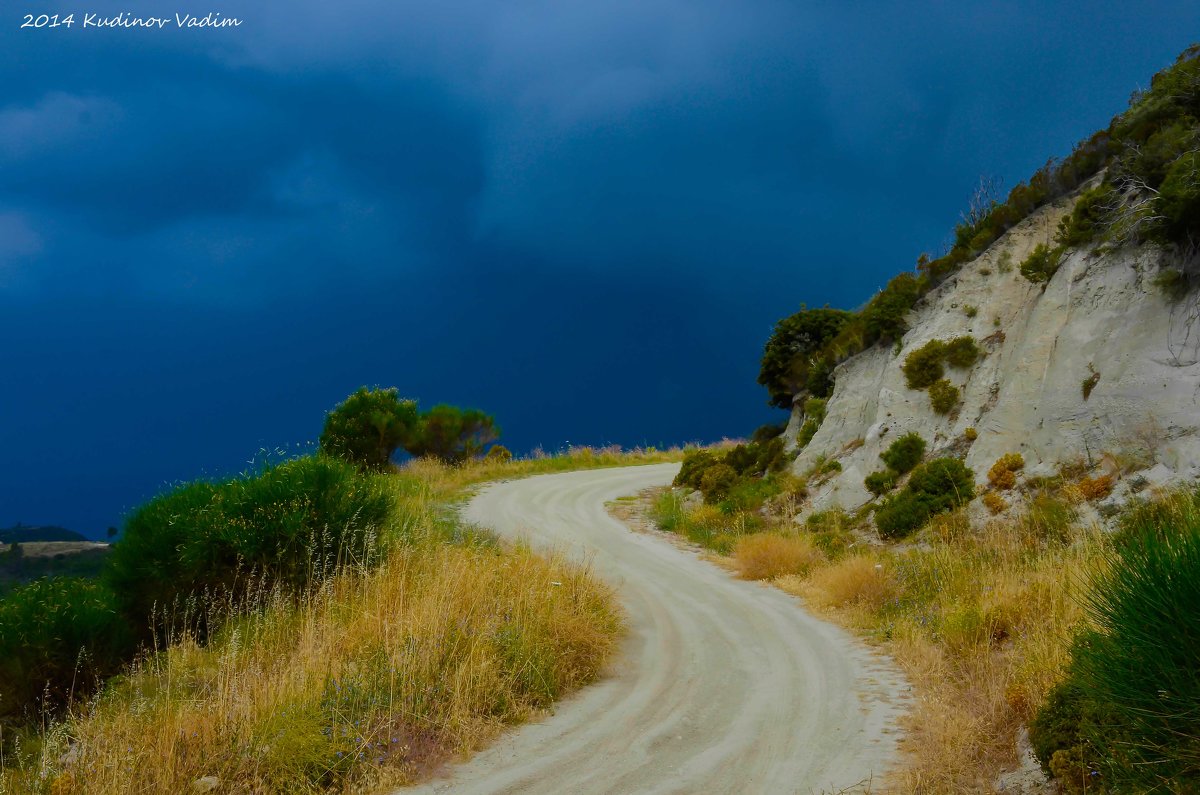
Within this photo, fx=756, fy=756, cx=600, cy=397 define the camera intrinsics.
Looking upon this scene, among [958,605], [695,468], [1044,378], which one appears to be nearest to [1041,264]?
[1044,378]

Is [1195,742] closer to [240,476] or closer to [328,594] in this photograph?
[328,594]

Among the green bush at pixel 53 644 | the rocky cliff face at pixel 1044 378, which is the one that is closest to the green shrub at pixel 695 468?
the rocky cliff face at pixel 1044 378

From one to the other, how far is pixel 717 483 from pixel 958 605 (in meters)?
12.9

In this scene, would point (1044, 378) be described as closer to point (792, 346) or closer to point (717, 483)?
point (717, 483)

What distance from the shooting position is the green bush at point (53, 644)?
10.2 metres

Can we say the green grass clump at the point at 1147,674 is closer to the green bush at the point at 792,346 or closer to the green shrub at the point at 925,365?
the green shrub at the point at 925,365

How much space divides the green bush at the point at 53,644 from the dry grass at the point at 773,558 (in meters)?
10.9

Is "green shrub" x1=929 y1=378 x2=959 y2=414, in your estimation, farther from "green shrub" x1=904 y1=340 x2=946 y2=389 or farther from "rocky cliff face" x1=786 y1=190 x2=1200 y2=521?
"green shrub" x1=904 y1=340 x2=946 y2=389

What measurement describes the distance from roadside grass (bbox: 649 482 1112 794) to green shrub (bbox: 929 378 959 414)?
3.36 metres

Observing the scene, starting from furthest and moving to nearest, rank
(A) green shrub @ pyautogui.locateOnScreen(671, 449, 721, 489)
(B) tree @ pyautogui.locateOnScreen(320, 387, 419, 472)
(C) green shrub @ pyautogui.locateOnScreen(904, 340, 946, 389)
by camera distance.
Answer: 1. (B) tree @ pyautogui.locateOnScreen(320, 387, 419, 472)
2. (A) green shrub @ pyautogui.locateOnScreen(671, 449, 721, 489)
3. (C) green shrub @ pyautogui.locateOnScreen(904, 340, 946, 389)

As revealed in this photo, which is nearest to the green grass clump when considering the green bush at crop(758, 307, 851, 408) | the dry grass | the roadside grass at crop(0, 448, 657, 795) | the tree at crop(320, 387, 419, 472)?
the roadside grass at crop(0, 448, 657, 795)

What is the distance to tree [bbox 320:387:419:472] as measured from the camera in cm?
3109

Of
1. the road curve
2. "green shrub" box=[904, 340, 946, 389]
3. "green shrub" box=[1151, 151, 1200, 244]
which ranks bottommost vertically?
the road curve

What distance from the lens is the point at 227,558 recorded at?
38.6 ft
